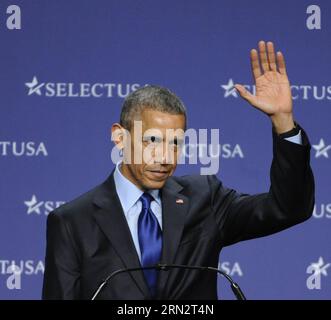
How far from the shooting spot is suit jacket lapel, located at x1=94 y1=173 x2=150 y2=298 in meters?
2.48

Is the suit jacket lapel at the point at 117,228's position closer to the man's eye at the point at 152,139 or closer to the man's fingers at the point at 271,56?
the man's eye at the point at 152,139

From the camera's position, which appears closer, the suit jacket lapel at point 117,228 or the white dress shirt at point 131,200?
the suit jacket lapel at point 117,228

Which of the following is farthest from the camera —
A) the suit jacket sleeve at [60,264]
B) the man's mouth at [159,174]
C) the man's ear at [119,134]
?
the man's ear at [119,134]

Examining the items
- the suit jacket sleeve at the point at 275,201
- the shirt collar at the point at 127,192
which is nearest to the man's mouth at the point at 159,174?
the shirt collar at the point at 127,192

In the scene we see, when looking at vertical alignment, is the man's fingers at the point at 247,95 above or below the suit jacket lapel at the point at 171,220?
above

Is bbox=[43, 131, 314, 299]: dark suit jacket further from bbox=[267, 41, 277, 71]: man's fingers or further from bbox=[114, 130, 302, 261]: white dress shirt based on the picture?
bbox=[267, 41, 277, 71]: man's fingers

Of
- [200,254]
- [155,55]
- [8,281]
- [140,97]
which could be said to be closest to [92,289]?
[200,254]

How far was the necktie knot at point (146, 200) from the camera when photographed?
2.62 meters

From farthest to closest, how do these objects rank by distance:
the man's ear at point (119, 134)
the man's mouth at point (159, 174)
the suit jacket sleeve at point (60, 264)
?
the man's ear at point (119, 134) → the man's mouth at point (159, 174) → the suit jacket sleeve at point (60, 264)

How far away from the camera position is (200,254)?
257 centimetres

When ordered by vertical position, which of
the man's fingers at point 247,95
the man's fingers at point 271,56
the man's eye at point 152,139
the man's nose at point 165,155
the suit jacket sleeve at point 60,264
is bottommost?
the suit jacket sleeve at point 60,264

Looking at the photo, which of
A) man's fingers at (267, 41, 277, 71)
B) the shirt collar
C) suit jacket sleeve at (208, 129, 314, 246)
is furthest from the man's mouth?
man's fingers at (267, 41, 277, 71)

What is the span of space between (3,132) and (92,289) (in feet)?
5.08
